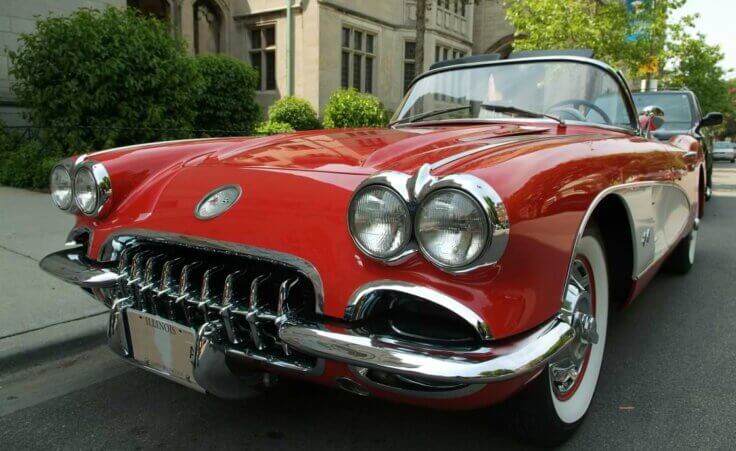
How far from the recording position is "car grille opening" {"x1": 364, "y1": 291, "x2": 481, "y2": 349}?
164 centimetres

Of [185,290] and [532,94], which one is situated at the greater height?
[532,94]

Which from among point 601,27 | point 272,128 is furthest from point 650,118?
point 272,128

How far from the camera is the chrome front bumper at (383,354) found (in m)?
1.53

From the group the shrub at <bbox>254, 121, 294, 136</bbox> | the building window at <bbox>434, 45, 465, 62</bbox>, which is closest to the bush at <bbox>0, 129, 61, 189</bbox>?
the shrub at <bbox>254, 121, 294, 136</bbox>

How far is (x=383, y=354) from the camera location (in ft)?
5.17

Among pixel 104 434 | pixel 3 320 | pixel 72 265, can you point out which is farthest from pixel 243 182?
pixel 3 320

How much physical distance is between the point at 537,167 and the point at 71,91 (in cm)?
810

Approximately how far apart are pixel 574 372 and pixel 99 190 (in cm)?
214

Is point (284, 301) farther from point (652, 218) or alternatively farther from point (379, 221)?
point (652, 218)

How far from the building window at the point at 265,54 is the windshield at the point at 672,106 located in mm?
11681

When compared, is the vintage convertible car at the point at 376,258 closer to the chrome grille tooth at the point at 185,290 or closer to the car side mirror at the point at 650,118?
the chrome grille tooth at the point at 185,290

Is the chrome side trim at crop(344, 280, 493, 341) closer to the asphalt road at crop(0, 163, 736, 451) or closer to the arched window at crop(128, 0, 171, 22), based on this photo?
the asphalt road at crop(0, 163, 736, 451)

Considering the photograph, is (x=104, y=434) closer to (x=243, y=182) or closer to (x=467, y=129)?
(x=243, y=182)

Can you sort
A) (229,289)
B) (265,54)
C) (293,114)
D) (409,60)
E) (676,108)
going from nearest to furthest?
(229,289), (676,108), (293,114), (265,54), (409,60)
